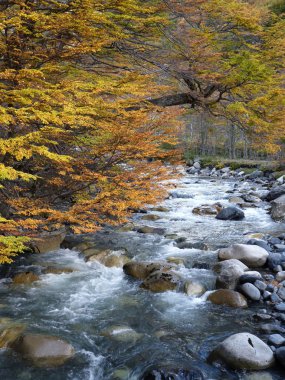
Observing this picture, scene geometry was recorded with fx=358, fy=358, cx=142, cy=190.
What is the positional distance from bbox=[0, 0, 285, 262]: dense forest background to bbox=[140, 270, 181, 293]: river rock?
61.6 inches

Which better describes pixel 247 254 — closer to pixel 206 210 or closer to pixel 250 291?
pixel 250 291

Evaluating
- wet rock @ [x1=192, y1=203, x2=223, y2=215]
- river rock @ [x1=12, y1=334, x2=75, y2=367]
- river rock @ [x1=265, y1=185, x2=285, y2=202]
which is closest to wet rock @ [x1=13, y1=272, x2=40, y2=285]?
river rock @ [x1=12, y1=334, x2=75, y2=367]

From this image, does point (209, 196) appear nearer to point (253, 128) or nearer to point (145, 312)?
point (253, 128)

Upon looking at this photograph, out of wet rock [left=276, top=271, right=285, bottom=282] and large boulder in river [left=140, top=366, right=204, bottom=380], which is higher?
large boulder in river [left=140, top=366, right=204, bottom=380]

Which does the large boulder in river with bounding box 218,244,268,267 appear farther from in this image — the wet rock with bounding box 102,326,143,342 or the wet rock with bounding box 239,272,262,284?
the wet rock with bounding box 102,326,143,342

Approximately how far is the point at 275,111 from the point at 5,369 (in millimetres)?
7222

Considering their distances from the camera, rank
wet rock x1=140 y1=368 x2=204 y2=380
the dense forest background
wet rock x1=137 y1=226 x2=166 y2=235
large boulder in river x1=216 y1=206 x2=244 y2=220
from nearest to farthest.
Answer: wet rock x1=140 y1=368 x2=204 y2=380, the dense forest background, wet rock x1=137 y1=226 x2=166 y2=235, large boulder in river x1=216 y1=206 x2=244 y2=220

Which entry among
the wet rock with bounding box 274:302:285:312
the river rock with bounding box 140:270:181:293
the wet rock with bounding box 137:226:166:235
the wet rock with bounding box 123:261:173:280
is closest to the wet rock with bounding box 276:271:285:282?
the wet rock with bounding box 274:302:285:312

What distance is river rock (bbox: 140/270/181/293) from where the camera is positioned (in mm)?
7012

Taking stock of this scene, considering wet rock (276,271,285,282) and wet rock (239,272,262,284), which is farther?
wet rock (276,271,285,282)

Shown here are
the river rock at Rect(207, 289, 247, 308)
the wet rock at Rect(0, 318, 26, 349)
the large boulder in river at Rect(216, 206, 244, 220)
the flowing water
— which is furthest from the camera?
the large boulder in river at Rect(216, 206, 244, 220)

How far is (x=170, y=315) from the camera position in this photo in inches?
239

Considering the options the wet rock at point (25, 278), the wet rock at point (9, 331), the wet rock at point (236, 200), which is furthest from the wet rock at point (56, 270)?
the wet rock at point (236, 200)

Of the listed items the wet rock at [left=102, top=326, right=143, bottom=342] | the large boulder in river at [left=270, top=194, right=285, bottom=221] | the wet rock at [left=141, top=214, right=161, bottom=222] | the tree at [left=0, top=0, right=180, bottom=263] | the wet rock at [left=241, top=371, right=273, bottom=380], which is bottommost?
the wet rock at [left=141, top=214, right=161, bottom=222]
